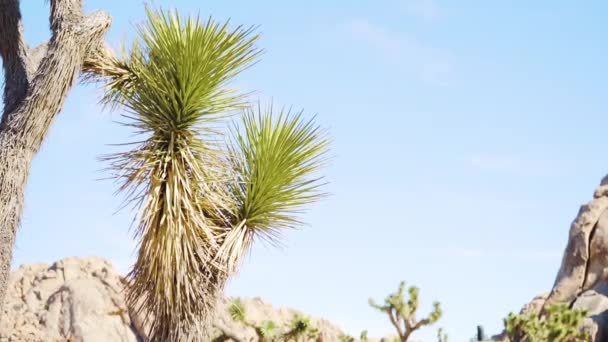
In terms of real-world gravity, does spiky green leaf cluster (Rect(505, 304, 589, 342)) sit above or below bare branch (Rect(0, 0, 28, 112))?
below

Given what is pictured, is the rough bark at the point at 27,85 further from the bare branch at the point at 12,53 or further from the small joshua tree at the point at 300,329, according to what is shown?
the small joshua tree at the point at 300,329

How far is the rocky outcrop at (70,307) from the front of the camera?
27344 mm

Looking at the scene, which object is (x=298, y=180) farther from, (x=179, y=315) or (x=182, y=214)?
(x=179, y=315)

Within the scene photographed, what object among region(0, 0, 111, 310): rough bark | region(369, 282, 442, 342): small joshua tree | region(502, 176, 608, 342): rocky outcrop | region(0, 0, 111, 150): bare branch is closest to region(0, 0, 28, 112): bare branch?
region(0, 0, 111, 310): rough bark

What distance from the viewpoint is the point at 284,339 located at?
21.8 m

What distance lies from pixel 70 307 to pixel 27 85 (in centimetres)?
2113

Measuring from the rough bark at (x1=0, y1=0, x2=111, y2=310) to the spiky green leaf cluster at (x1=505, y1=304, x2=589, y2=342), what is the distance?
14.7 m

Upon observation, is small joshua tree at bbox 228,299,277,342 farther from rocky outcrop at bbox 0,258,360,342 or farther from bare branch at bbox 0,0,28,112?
bare branch at bbox 0,0,28,112

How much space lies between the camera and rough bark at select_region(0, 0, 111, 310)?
8406 millimetres

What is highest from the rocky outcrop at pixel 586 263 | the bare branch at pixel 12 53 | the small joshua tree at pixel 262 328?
the rocky outcrop at pixel 586 263

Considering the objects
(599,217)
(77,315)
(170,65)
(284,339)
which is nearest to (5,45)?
(170,65)

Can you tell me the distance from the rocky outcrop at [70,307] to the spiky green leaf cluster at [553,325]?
7616 mm

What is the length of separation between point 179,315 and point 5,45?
3810 mm

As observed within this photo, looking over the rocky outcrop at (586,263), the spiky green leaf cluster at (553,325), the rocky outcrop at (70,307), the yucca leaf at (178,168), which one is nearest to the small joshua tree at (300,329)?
the rocky outcrop at (70,307)
